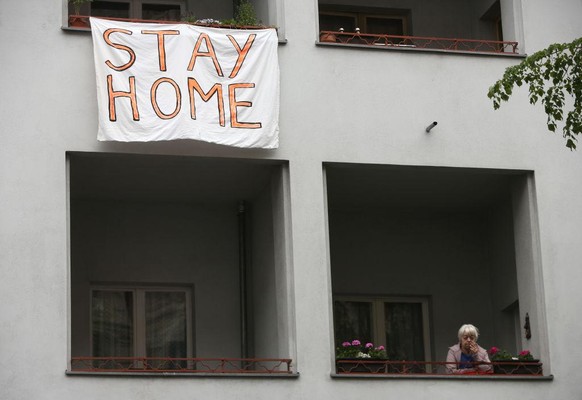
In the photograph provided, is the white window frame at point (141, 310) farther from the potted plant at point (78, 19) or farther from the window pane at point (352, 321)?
the potted plant at point (78, 19)

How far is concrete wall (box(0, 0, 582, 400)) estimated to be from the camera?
24.9 metres

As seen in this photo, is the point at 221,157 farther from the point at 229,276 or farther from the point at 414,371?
the point at 414,371

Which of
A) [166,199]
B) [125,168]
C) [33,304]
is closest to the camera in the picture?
[33,304]

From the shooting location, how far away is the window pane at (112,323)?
28.5m

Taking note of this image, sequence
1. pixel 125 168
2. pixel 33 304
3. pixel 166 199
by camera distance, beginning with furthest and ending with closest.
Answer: pixel 166 199 → pixel 125 168 → pixel 33 304

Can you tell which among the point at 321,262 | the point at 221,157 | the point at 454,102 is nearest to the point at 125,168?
the point at 221,157

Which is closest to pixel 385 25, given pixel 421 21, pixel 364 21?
pixel 364 21

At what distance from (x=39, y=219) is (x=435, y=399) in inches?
245

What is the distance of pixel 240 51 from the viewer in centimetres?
2670

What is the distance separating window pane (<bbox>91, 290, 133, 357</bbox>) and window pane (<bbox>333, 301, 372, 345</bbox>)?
3.46 metres

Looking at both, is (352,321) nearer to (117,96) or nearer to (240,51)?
(240,51)

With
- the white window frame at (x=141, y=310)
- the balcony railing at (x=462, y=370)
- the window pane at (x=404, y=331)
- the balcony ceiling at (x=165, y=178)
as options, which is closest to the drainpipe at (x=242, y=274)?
the balcony ceiling at (x=165, y=178)

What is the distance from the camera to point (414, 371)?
99.6ft

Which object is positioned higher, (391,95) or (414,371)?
(391,95)
